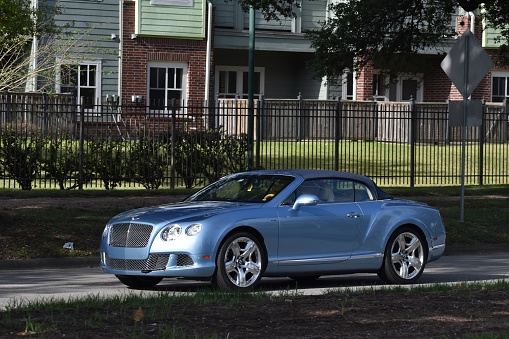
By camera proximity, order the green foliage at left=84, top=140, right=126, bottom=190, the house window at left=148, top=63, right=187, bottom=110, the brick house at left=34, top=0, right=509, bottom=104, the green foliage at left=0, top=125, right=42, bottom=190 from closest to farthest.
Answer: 1. the green foliage at left=0, top=125, right=42, bottom=190
2. the green foliage at left=84, top=140, right=126, bottom=190
3. the brick house at left=34, top=0, right=509, bottom=104
4. the house window at left=148, top=63, right=187, bottom=110

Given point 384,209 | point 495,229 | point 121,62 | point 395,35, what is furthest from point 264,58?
point 384,209

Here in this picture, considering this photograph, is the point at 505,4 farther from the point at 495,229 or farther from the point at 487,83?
the point at 487,83

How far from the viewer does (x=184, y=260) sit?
11.5 meters

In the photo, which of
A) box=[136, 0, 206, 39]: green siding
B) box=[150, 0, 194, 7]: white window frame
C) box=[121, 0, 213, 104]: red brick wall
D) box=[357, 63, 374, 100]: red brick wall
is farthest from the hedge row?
box=[357, 63, 374, 100]: red brick wall

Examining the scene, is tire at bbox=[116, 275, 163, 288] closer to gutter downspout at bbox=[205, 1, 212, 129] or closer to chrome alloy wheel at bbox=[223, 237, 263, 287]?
chrome alloy wheel at bbox=[223, 237, 263, 287]

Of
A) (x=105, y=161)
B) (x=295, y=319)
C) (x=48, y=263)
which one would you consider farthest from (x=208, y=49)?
(x=295, y=319)

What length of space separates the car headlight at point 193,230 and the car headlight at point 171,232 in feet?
0.30

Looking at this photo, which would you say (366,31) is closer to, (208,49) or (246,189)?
(208,49)

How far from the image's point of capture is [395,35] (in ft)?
86.9

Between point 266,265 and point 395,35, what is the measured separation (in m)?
15.5

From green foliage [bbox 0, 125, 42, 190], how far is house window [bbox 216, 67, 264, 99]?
17102 mm

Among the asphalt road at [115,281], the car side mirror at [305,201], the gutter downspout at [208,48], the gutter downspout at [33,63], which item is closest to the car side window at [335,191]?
the car side mirror at [305,201]

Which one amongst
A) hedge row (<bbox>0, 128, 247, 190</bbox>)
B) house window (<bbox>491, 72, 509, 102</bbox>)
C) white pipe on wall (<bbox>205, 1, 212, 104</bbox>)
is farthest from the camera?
house window (<bbox>491, 72, 509, 102</bbox>)

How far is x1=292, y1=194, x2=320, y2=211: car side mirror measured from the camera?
12.2 metres
